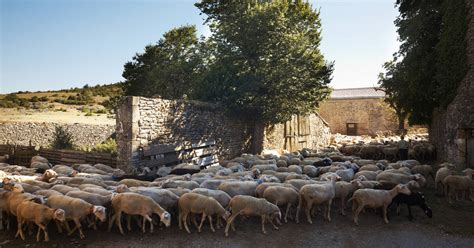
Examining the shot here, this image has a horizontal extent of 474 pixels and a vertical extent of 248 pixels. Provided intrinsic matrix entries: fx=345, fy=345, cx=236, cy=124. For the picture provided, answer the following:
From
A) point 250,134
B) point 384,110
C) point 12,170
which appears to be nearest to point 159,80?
point 250,134

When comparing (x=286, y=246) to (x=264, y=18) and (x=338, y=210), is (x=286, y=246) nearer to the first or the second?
(x=338, y=210)

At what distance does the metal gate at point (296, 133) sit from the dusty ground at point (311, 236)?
1725 centimetres

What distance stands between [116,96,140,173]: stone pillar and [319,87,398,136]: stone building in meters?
36.3

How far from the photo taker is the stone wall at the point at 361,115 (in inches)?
1790

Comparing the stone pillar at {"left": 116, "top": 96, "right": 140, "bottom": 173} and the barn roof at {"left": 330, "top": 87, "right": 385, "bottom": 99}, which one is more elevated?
the barn roof at {"left": 330, "top": 87, "right": 385, "bottom": 99}

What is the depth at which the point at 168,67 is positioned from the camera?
27.2 meters

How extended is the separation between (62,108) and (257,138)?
36.3 metres

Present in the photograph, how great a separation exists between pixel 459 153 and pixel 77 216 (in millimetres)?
15213

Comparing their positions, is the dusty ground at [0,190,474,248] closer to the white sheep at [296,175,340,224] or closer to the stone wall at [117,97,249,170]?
the white sheep at [296,175,340,224]

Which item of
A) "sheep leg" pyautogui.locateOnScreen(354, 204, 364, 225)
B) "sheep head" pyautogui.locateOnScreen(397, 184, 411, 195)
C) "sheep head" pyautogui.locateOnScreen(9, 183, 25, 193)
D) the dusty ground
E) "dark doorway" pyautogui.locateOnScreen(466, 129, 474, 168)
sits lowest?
the dusty ground

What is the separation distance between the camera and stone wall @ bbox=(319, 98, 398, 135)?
45.5 meters

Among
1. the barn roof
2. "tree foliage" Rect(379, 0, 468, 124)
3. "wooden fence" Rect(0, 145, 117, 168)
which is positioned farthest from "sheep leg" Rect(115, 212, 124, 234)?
the barn roof

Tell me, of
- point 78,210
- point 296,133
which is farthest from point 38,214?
point 296,133

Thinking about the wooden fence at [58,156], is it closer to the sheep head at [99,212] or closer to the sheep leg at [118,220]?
the sheep leg at [118,220]
